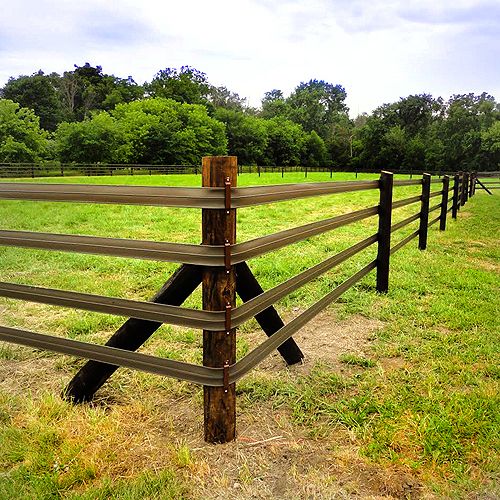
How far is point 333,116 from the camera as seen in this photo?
99625 millimetres

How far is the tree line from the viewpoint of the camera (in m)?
46.8

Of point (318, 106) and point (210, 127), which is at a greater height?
point (318, 106)

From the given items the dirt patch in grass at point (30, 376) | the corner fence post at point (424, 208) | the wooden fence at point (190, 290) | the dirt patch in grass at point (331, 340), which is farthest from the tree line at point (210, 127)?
the wooden fence at point (190, 290)

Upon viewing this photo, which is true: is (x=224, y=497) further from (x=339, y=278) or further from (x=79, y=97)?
(x=79, y=97)

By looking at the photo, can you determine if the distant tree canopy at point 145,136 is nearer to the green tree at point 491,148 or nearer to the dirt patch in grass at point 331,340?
the green tree at point 491,148

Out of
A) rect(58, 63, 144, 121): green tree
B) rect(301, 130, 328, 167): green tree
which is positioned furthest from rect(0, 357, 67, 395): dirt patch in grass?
rect(58, 63, 144, 121): green tree

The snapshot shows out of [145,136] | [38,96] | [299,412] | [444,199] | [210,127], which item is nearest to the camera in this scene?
[299,412]

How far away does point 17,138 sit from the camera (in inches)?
1714

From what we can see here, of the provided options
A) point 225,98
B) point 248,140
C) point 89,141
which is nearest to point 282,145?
point 248,140

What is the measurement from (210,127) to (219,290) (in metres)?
62.1

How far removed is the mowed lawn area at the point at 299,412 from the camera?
2.00 meters

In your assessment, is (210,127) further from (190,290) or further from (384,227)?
(190,290)

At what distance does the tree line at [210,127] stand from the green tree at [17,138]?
0.10 metres

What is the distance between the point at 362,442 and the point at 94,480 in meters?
1.35
